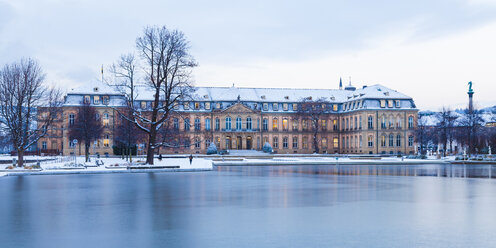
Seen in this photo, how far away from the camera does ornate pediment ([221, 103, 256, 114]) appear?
9619cm

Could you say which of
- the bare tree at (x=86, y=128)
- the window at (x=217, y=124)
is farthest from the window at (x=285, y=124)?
the bare tree at (x=86, y=128)

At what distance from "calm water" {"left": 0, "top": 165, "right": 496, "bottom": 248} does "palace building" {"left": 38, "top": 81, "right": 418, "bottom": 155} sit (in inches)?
2567

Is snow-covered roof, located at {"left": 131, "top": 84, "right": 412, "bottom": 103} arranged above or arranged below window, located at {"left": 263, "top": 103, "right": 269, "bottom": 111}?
above

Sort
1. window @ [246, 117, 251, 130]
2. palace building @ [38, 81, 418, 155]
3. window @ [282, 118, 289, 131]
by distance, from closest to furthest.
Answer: palace building @ [38, 81, 418, 155] < window @ [246, 117, 251, 130] < window @ [282, 118, 289, 131]

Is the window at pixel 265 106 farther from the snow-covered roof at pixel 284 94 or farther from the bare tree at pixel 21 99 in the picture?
the bare tree at pixel 21 99

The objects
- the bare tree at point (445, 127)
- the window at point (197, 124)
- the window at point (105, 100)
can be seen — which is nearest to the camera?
the bare tree at point (445, 127)

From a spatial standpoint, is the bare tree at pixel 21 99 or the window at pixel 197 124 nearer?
the bare tree at pixel 21 99

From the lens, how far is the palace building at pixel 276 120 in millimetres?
91000

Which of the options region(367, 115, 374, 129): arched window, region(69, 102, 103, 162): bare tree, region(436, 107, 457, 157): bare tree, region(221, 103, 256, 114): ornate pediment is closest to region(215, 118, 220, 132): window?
region(221, 103, 256, 114): ornate pediment

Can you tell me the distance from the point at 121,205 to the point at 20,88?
35657 mm

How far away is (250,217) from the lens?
16266 millimetres

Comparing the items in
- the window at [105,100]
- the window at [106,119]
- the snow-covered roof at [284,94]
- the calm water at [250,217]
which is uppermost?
the snow-covered roof at [284,94]

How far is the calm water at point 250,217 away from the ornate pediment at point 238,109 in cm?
7035

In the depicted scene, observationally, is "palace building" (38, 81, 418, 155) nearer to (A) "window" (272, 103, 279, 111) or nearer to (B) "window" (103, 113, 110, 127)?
(B) "window" (103, 113, 110, 127)
